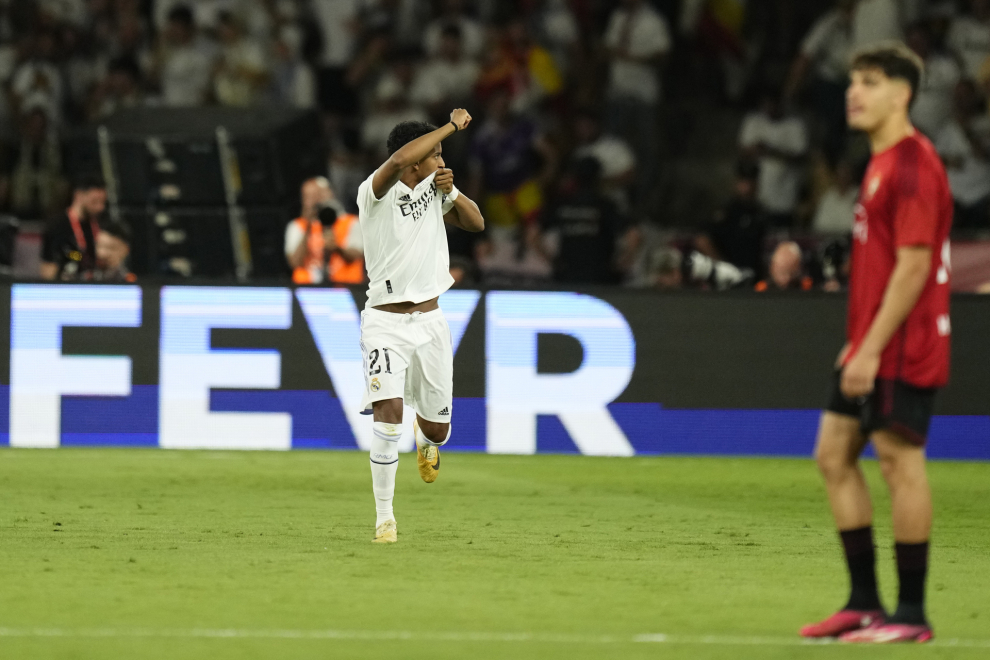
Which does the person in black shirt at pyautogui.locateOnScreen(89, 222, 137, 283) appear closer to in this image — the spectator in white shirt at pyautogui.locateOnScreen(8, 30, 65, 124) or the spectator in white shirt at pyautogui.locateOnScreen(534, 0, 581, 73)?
the spectator in white shirt at pyautogui.locateOnScreen(8, 30, 65, 124)

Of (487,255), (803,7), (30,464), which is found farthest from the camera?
(803,7)

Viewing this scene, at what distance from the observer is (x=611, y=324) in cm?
1255

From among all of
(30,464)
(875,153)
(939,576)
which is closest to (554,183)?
(30,464)

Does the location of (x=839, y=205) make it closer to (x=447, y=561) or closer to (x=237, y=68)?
(x=237, y=68)

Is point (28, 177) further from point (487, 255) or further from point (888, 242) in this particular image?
point (888, 242)

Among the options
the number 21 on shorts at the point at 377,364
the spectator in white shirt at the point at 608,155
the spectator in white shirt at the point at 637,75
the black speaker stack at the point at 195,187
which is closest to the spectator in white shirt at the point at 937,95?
the spectator in white shirt at the point at 637,75

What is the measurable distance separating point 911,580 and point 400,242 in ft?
11.5

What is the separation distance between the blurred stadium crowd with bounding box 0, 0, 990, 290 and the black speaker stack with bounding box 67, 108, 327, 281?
1.02 meters

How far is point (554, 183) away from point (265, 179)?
3951 mm

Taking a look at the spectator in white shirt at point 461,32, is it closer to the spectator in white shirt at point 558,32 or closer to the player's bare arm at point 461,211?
the spectator in white shirt at point 558,32

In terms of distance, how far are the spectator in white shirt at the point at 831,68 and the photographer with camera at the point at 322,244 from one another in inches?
238

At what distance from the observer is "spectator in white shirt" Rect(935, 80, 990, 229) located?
1589 centimetres

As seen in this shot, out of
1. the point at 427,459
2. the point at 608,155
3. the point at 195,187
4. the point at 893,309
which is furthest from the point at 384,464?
the point at 608,155

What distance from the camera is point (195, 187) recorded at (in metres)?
14.7
